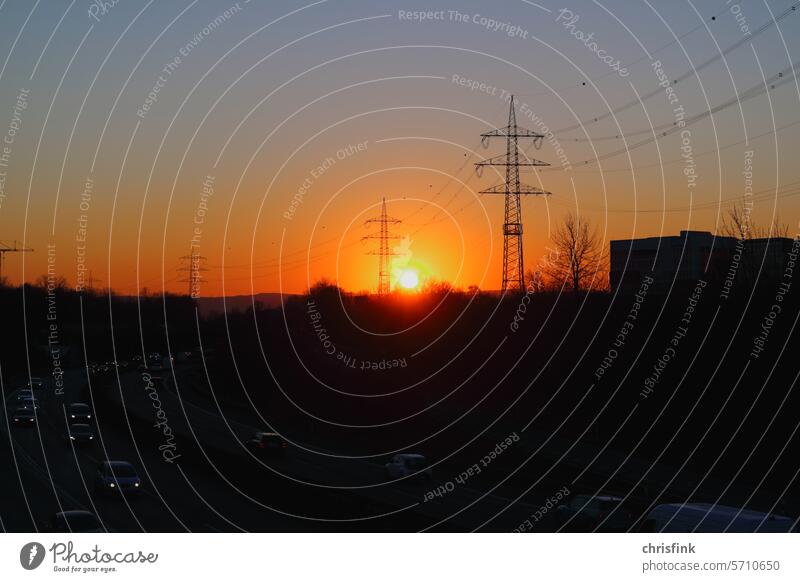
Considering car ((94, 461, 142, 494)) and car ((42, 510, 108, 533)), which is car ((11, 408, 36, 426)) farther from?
car ((42, 510, 108, 533))

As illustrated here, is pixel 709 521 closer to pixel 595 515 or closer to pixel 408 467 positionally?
pixel 595 515

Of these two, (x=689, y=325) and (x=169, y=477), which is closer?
(x=169, y=477)

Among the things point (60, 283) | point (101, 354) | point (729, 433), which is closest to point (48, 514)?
point (729, 433)

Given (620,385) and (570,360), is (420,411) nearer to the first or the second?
(570,360)

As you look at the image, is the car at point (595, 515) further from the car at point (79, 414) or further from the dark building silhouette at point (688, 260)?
the car at point (79, 414)

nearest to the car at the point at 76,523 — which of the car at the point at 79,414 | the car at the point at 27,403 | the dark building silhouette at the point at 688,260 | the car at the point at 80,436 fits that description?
the car at the point at 80,436

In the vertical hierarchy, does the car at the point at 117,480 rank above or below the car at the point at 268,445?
above
